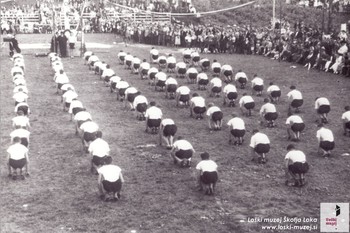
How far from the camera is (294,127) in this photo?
17.3 metres

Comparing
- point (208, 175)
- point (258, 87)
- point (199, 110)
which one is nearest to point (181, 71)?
point (258, 87)

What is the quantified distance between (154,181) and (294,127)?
207 inches

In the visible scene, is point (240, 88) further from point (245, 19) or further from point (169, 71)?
point (245, 19)

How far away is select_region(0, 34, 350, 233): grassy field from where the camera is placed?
11.9 meters

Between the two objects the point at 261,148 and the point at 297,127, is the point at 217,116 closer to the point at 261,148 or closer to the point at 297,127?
the point at 297,127

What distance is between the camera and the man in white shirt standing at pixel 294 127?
1727cm

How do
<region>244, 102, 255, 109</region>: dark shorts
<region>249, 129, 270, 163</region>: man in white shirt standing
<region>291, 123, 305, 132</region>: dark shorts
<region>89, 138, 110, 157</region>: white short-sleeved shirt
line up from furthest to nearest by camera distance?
<region>244, 102, 255, 109</region>: dark shorts
<region>291, 123, 305, 132</region>: dark shorts
<region>249, 129, 270, 163</region>: man in white shirt standing
<region>89, 138, 110, 157</region>: white short-sleeved shirt

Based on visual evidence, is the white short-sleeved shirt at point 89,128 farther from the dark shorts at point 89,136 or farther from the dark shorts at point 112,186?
the dark shorts at point 112,186

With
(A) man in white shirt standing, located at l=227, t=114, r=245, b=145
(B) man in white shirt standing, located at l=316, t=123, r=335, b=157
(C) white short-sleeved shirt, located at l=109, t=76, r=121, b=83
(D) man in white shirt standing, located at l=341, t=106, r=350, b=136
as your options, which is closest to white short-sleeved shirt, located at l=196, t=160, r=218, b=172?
(A) man in white shirt standing, located at l=227, t=114, r=245, b=145

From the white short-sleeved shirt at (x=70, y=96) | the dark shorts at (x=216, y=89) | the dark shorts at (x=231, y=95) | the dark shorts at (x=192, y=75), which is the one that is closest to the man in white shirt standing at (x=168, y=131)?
the white short-sleeved shirt at (x=70, y=96)

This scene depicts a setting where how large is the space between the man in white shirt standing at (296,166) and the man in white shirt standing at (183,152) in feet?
8.74

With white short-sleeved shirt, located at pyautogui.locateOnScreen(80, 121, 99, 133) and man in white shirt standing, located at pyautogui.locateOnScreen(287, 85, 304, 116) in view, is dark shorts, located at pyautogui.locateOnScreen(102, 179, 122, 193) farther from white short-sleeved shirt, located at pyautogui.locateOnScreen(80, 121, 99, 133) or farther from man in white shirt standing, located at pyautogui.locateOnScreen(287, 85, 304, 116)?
A: man in white shirt standing, located at pyautogui.locateOnScreen(287, 85, 304, 116)

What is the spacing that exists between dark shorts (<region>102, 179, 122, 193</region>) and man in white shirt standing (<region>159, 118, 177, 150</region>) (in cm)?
419

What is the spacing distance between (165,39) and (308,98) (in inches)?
803
